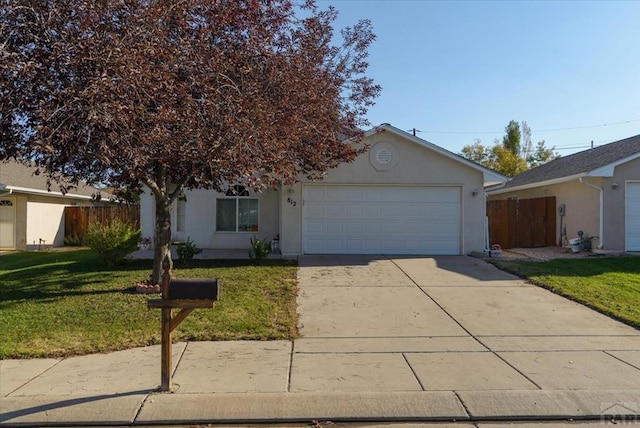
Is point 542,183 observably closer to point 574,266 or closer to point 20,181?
point 574,266

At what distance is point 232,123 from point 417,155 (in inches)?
357

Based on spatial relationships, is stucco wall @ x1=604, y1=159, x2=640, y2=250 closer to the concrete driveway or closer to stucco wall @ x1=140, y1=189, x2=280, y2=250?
the concrete driveway

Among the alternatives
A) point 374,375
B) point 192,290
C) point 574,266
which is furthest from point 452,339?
point 574,266

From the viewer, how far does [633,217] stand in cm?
1555

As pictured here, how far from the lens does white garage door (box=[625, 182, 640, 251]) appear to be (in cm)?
1549

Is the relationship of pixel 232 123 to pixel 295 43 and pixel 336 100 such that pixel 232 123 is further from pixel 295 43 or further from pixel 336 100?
pixel 336 100

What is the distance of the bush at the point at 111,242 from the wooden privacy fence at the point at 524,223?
1343 cm

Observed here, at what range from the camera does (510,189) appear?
22.7 meters


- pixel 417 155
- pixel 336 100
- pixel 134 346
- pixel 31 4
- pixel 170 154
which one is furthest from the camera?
pixel 417 155

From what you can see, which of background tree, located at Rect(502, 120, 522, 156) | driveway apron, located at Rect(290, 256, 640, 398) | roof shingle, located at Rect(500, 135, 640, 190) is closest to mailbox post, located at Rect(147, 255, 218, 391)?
driveway apron, located at Rect(290, 256, 640, 398)

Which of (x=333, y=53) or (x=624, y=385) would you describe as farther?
(x=333, y=53)

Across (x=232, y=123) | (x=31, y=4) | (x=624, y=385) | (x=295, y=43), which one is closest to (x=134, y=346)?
(x=232, y=123)

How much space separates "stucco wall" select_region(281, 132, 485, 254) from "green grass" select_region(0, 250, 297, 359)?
151 inches

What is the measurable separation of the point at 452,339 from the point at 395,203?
8.58 meters
